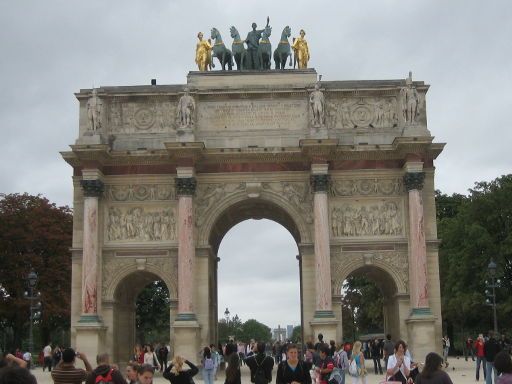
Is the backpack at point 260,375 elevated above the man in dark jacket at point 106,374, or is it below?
below

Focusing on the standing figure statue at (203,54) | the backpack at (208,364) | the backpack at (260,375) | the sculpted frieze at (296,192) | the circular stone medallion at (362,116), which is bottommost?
the backpack at (208,364)

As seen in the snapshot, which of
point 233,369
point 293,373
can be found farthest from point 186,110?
point 293,373

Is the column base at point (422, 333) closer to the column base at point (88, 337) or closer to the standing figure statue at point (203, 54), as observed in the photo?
the column base at point (88, 337)

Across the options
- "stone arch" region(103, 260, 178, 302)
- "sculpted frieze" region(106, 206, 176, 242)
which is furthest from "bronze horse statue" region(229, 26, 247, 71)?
"stone arch" region(103, 260, 178, 302)

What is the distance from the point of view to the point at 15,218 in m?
53.2

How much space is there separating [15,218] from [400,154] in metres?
28.6

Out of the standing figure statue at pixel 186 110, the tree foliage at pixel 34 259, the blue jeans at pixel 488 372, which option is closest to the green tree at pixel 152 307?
the tree foliage at pixel 34 259

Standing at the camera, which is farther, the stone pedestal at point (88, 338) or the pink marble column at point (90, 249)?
the pink marble column at point (90, 249)

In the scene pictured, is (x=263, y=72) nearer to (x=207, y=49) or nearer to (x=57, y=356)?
(x=207, y=49)

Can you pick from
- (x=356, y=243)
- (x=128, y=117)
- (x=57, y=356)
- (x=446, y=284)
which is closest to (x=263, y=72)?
(x=128, y=117)

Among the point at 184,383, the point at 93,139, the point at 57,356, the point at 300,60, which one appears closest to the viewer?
the point at 184,383

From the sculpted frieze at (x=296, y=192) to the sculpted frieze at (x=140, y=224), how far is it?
4.38 meters

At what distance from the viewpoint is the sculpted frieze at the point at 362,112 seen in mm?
35438

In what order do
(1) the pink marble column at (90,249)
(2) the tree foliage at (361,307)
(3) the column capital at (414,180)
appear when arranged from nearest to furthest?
1. (1) the pink marble column at (90,249)
2. (3) the column capital at (414,180)
3. (2) the tree foliage at (361,307)
